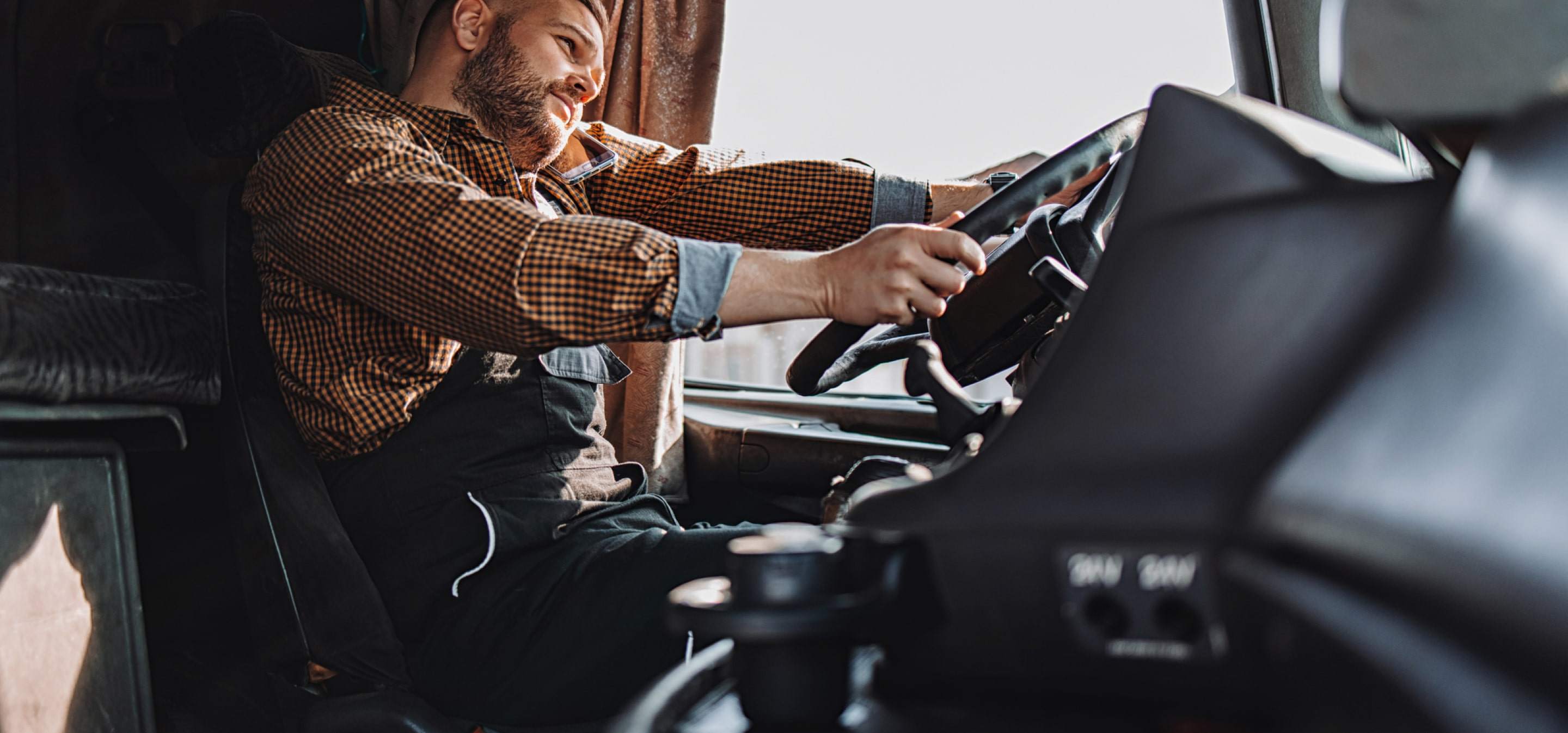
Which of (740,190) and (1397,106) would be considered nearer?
(1397,106)

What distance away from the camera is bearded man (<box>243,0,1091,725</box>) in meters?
1.14

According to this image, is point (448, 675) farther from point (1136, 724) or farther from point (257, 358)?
point (1136, 724)

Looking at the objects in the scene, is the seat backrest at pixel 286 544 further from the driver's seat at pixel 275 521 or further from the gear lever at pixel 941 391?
the gear lever at pixel 941 391

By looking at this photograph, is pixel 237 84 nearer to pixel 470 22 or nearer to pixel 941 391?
pixel 470 22

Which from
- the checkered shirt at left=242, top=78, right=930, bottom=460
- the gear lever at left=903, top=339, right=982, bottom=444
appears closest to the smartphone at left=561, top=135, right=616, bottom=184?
the checkered shirt at left=242, top=78, right=930, bottom=460

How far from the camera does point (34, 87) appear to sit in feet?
5.14

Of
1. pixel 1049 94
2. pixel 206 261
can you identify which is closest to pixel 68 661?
pixel 206 261

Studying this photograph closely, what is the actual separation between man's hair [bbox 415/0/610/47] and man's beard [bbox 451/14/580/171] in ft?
0.21

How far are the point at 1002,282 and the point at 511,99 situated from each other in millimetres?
940

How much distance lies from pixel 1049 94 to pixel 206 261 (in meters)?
1.34

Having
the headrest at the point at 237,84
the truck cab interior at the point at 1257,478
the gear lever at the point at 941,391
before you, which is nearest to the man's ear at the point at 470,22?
the headrest at the point at 237,84

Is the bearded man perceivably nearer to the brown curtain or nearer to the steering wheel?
the steering wheel

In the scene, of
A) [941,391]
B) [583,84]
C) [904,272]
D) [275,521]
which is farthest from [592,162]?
[941,391]

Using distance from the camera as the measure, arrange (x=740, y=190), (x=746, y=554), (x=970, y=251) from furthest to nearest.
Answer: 1. (x=740, y=190)
2. (x=970, y=251)
3. (x=746, y=554)
